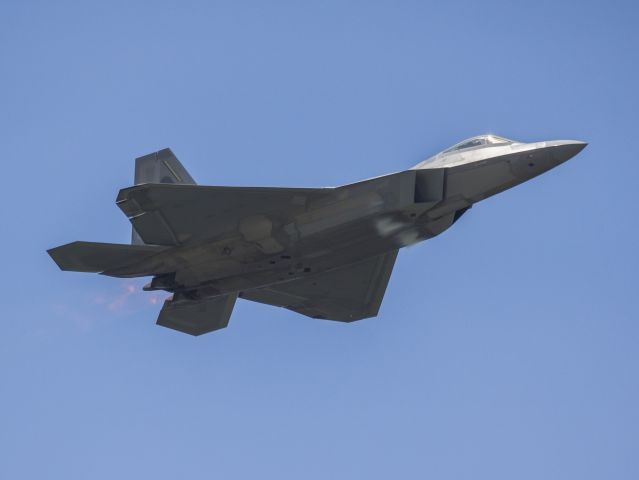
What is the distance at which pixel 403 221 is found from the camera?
32.3m

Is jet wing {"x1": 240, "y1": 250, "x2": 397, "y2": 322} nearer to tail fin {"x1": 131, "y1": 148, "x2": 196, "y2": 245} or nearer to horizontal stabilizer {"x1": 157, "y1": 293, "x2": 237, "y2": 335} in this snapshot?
horizontal stabilizer {"x1": 157, "y1": 293, "x2": 237, "y2": 335}

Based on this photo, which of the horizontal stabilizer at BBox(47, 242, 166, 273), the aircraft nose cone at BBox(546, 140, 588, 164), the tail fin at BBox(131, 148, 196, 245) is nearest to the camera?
the aircraft nose cone at BBox(546, 140, 588, 164)

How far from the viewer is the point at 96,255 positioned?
33.8 metres

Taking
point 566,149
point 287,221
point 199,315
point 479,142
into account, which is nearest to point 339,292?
point 199,315

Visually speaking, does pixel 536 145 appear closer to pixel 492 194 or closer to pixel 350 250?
pixel 492 194

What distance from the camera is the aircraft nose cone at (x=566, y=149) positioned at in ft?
103

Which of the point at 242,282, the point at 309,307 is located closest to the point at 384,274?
the point at 309,307

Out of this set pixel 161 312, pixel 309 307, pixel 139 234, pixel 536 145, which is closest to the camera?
pixel 536 145

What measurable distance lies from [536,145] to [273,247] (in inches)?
322

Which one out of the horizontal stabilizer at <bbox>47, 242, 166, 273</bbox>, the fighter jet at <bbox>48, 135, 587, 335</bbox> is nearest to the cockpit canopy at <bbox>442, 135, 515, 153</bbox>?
the fighter jet at <bbox>48, 135, 587, 335</bbox>

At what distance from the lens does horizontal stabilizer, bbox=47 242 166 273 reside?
33469 mm

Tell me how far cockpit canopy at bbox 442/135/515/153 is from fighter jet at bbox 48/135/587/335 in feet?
0.10

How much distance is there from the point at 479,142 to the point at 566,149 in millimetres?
2638

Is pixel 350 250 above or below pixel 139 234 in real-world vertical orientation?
below
